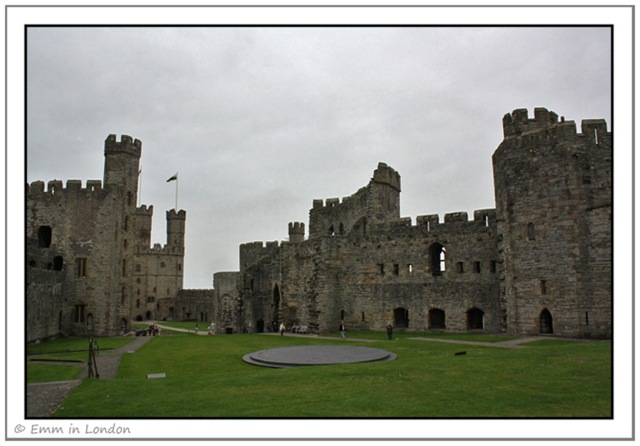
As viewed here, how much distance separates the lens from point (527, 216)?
2500 cm

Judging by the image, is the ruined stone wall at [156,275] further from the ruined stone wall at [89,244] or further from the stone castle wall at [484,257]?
the ruined stone wall at [89,244]

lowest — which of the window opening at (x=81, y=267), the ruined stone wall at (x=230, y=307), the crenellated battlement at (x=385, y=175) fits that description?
the ruined stone wall at (x=230, y=307)

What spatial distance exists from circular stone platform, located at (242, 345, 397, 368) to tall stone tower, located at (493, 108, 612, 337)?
975 cm

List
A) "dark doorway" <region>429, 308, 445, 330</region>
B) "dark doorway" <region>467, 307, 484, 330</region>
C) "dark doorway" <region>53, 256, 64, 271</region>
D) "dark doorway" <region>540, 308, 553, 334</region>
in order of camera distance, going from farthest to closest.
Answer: "dark doorway" <region>53, 256, 64, 271</region> → "dark doorway" <region>429, 308, 445, 330</region> → "dark doorway" <region>467, 307, 484, 330</region> → "dark doorway" <region>540, 308, 553, 334</region>

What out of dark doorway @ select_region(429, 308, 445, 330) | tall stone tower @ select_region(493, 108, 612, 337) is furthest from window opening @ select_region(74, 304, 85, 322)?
tall stone tower @ select_region(493, 108, 612, 337)

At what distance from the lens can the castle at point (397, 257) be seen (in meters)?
23.2

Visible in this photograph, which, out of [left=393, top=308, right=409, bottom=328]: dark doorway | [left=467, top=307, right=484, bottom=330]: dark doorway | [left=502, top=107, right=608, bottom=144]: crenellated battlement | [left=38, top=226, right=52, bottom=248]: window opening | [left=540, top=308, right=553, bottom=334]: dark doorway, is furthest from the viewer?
[left=38, top=226, right=52, bottom=248]: window opening

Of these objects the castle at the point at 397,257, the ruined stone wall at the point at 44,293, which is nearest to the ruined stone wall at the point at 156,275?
the castle at the point at 397,257

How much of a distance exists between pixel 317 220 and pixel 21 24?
37.5 metres

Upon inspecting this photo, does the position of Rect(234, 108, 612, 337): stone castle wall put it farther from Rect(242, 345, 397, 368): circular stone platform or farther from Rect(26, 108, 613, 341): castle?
Rect(242, 345, 397, 368): circular stone platform

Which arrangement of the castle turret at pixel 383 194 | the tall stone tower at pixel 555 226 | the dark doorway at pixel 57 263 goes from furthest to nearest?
the castle turret at pixel 383 194, the dark doorway at pixel 57 263, the tall stone tower at pixel 555 226

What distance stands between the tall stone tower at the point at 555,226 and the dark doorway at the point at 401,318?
→ 27.5ft

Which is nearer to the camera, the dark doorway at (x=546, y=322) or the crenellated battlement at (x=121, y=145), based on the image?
the dark doorway at (x=546, y=322)

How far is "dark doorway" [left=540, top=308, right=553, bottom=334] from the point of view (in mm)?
24031
